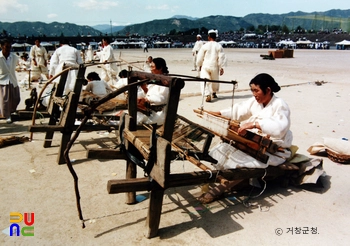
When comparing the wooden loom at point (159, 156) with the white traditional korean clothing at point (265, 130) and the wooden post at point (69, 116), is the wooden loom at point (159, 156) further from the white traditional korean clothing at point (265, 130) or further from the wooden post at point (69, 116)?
the wooden post at point (69, 116)

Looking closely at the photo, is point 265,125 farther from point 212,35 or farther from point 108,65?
point 108,65

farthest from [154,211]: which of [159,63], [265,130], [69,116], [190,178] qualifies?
[159,63]

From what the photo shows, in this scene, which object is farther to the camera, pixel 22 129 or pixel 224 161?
pixel 22 129

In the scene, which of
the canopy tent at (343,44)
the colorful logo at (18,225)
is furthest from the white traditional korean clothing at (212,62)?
the canopy tent at (343,44)

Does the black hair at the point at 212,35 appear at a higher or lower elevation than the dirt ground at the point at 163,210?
higher

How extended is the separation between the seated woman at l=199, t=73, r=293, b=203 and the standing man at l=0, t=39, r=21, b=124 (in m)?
5.50

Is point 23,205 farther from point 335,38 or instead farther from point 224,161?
point 335,38

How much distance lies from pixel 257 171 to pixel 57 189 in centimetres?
266

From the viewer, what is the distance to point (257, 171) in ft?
12.1

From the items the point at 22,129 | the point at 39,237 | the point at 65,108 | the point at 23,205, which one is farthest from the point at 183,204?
the point at 22,129

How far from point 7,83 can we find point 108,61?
451 cm

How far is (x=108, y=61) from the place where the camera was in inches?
438

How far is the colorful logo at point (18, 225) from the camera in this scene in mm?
3201

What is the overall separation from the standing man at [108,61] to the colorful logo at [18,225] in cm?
794
